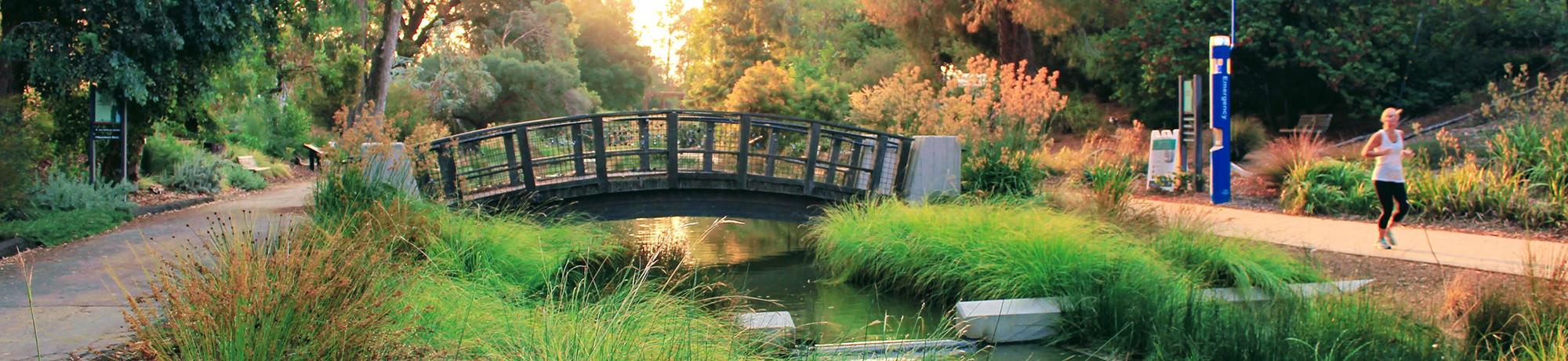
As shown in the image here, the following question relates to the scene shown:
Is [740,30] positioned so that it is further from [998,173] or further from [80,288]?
[80,288]

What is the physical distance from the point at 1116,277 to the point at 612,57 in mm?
63620

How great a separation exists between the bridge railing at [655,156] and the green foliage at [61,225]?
3460 millimetres

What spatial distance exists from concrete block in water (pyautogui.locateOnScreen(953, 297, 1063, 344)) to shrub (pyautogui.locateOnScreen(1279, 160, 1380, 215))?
7173mm

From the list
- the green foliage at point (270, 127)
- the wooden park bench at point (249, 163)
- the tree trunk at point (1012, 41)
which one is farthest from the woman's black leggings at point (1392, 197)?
the green foliage at point (270, 127)

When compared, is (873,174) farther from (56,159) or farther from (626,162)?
(56,159)

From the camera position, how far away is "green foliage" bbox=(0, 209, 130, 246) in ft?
35.5

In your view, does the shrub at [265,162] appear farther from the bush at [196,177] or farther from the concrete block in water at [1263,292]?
the concrete block in water at [1263,292]

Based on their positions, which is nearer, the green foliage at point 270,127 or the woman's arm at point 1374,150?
the woman's arm at point 1374,150

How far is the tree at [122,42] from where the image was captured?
13375 millimetres

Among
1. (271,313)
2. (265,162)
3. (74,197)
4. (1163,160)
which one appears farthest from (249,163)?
(271,313)

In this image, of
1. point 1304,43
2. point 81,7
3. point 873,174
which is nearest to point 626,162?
point 873,174

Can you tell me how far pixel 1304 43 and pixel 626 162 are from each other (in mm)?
18603

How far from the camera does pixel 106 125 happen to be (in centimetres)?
1534

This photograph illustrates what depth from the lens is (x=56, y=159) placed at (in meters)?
16.3
